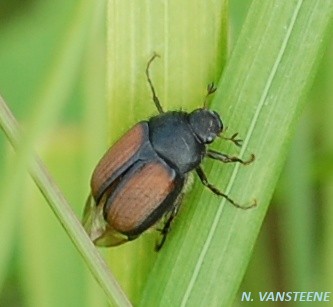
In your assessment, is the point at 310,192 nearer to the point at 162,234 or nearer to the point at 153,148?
the point at 153,148

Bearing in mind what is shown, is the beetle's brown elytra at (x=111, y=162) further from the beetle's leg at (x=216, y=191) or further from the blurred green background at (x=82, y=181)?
the beetle's leg at (x=216, y=191)

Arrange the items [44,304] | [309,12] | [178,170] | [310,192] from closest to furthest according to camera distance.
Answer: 1. [309,12]
2. [178,170]
3. [44,304]
4. [310,192]

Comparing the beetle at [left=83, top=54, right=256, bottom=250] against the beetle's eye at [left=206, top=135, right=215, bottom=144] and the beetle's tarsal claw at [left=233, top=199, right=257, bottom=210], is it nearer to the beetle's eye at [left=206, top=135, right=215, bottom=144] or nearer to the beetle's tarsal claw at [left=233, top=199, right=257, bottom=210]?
the beetle's eye at [left=206, top=135, right=215, bottom=144]

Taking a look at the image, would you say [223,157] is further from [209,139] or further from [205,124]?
[209,139]

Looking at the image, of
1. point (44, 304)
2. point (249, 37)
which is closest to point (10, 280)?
point (44, 304)

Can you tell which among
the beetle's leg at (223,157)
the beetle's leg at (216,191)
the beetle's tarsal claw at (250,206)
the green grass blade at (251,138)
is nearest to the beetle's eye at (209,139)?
the beetle's leg at (223,157)

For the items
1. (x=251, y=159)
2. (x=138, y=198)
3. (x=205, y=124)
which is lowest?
(x=138, y=198)

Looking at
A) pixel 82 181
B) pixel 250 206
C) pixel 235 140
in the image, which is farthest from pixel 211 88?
pixel 82 181
